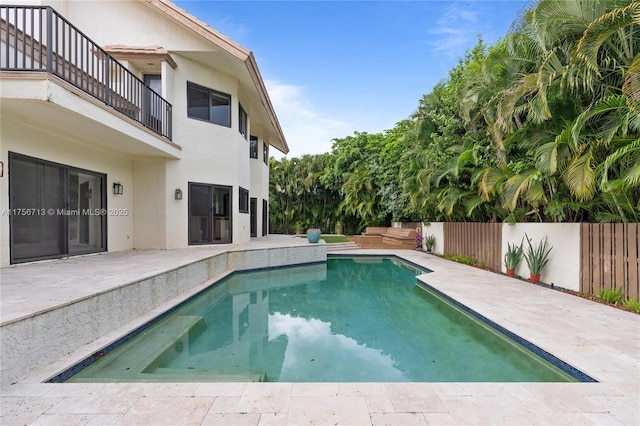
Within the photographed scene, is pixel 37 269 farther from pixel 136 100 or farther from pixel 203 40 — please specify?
pixel 203 40

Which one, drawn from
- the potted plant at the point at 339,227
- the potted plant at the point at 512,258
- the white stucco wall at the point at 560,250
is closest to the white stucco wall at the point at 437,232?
the potted plant at the point at 512,258

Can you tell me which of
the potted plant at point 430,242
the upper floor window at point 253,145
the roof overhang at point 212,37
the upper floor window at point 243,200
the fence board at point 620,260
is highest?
the roof overhang at point 212,37

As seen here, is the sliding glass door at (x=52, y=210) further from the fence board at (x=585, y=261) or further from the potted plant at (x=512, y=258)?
the fence board at (x=585, y=261)

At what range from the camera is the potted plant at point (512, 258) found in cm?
835

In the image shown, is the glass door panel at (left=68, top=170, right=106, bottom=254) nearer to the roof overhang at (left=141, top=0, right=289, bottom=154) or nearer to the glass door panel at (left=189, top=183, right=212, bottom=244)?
the glass door panel at (left=189, top=183, right=212, bottom=244)

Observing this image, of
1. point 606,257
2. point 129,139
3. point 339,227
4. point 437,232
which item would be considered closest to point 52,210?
point 129,139

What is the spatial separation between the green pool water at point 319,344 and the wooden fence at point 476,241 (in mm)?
3585

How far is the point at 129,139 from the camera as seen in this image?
25.0ft

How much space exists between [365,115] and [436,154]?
48.7 feet

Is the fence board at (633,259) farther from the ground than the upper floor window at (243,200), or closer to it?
closer to it

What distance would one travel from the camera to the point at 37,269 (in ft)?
19.7

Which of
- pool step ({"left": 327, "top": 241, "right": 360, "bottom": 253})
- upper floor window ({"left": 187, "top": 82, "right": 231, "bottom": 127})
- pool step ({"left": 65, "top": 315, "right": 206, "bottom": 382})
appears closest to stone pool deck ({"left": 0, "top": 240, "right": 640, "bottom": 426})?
pool step ({"left": 65, "top": 315, "right": 206, "bottom": 382})

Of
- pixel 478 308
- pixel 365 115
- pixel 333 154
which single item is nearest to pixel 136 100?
pixel 478 308

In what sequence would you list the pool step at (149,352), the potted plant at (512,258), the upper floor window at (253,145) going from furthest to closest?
the upper floor window at (253,145) → the potted plant at (512,258) → the pool step at (149,352)
